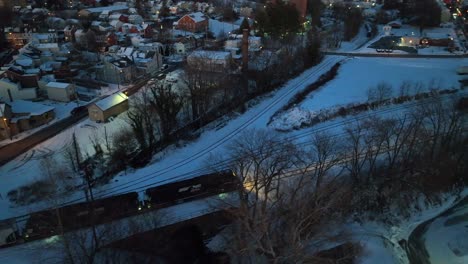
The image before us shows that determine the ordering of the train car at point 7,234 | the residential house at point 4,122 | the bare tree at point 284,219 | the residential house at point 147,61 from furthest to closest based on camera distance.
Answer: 1. the residential house at point 147,61
2. the residential house at point 4,122
3. the train car at point 7,234
4. the bare tree at point 284,219

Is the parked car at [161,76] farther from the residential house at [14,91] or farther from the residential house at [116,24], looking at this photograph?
Result: the residential house at [116,24]

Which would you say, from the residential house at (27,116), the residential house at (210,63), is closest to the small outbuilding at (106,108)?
the residential house at (27,116)

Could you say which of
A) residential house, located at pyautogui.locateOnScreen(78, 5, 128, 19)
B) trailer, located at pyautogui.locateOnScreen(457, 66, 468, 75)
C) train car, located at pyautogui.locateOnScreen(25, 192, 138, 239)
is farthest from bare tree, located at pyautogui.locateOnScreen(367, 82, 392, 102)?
residential house, located at pyautogui.locateOnScreen(78, 5, 128, 19)

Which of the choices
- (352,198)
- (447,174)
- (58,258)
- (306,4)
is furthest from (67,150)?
(306,4)

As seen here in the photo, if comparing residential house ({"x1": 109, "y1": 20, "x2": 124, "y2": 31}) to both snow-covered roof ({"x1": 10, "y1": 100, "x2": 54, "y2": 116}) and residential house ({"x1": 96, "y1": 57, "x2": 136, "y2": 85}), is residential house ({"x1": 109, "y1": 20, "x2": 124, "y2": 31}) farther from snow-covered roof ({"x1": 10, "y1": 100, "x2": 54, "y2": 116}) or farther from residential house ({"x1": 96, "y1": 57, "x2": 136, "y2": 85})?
snow-covered roof ({"x1": 10, "y1": 100, "x2": 54, "y2": 116})

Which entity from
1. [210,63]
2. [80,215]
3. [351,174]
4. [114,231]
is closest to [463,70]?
[210,63]

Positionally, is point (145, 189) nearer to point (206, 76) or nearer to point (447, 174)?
point (206, 76)
